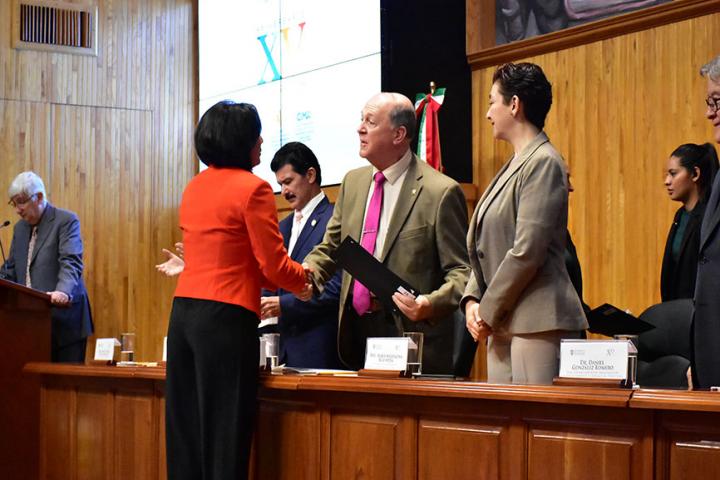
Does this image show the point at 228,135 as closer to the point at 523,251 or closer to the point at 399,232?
the point at 399,232

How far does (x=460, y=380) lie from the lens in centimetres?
257

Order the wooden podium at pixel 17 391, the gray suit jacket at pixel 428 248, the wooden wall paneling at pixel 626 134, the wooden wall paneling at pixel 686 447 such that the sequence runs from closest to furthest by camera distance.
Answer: the wooden wall paneling at pixel 686 447
the gray suit jacket at pixel 428 248
the wooden podium at pixel 17 391
the wooden wall paneling at pixel 626 134

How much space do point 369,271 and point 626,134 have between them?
3134mm

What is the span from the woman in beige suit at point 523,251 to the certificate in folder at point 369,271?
0.24m

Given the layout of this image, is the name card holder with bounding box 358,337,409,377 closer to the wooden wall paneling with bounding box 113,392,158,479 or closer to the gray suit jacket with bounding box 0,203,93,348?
the wooden wall paneling with bounding box 113,392,158,479

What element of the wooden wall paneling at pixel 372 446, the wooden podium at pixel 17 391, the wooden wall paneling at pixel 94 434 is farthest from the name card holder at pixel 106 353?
the wooden wall paneling at pixel 372 446

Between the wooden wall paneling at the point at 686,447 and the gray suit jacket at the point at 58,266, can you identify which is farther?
the gray suit jacket at the point at 58,266

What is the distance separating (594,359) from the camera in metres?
2.29

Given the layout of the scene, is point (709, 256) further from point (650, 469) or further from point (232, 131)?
point (232, 131)

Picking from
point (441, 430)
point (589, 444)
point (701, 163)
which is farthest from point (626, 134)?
point (589, 444)

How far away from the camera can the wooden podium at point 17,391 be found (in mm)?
4117

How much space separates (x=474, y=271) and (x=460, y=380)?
41 centimetres

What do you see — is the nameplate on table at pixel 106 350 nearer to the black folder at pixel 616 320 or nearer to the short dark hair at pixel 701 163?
the black folder at pixel 616 320

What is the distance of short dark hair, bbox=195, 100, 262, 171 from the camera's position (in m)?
2.94
